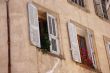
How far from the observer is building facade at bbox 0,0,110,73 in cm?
1175

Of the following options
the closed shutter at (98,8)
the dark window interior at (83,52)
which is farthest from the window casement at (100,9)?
the dark window interior at (83,52)

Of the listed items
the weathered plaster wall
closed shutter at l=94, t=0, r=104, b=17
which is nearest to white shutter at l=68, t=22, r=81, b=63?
closed shutter at l=94, t=0, r=104, b=17

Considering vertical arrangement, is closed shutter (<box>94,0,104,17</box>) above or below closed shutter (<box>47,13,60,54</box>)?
below

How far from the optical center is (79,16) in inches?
580

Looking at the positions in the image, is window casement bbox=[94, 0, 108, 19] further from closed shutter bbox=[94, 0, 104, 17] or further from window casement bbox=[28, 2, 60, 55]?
window casement bbox=[28, 2, 60, 55]

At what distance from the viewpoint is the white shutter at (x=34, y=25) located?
480 inches

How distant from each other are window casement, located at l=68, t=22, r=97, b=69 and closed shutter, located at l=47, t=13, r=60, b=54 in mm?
656

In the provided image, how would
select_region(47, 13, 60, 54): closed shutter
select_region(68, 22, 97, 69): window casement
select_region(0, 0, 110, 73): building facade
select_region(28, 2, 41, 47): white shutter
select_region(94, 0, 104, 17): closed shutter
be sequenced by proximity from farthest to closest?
select_region(94, 0, 104, 17): closed shutter < select_region(68, 22, 97, 69): window casement < select_region(47, 13, 60, 54): closed shutter < select_region(28, 2, 41, 47): white shutter < select_region(0, 0, 110, 73): building facade

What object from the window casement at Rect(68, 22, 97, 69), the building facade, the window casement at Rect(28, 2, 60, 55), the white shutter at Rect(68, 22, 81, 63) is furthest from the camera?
the window casement at Rect(68, 22, 97, 69)

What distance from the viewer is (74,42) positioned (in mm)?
13664

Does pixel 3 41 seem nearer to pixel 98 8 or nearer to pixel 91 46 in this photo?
pixel 91 46

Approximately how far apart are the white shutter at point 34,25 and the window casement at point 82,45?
60.1 inches

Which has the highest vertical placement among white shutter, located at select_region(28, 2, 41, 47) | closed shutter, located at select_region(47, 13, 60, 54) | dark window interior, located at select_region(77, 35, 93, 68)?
white shutter, located at select_region(28, 2, 41, 47)

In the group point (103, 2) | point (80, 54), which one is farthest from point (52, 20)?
point (103, 2)
